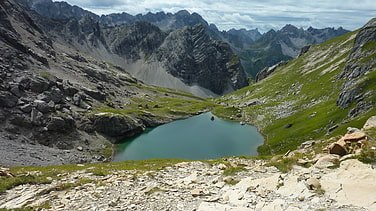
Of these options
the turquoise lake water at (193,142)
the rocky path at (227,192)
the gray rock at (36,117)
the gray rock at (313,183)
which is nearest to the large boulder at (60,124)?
the gray rock at (36,117)

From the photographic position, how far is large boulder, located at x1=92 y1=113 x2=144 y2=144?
11731cm

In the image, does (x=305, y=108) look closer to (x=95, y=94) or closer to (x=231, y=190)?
(x=231, y=190)

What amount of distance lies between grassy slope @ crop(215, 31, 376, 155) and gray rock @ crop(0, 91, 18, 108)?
334ft

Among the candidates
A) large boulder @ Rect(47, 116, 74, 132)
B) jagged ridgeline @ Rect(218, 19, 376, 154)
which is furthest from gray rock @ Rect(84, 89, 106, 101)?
jagged ridgeline @ Rect(218, 19, 376, 154)

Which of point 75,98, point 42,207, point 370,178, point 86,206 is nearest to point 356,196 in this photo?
point 370,178

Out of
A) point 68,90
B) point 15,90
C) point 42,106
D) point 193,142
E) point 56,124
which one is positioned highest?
point 15,90

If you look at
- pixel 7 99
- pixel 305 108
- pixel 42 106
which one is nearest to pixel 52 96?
pixel 42 106

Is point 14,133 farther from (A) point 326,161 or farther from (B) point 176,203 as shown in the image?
(A) point 326,161

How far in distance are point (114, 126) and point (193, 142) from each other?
41.9 meters

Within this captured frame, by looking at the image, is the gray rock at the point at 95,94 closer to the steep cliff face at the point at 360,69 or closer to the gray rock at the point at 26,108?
the gray rock at the point at 26,108

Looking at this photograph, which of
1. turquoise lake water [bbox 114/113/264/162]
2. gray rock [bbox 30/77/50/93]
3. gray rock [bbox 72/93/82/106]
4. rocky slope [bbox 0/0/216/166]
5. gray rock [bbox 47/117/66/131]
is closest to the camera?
rocky slope [bbox 0/0/216/166]

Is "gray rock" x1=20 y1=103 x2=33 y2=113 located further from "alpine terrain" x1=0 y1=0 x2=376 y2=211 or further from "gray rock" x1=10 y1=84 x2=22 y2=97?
"gray rock" x1=10 y1=84 x2=22 y2=97

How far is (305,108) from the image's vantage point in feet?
373

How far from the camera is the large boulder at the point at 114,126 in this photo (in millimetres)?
117312
